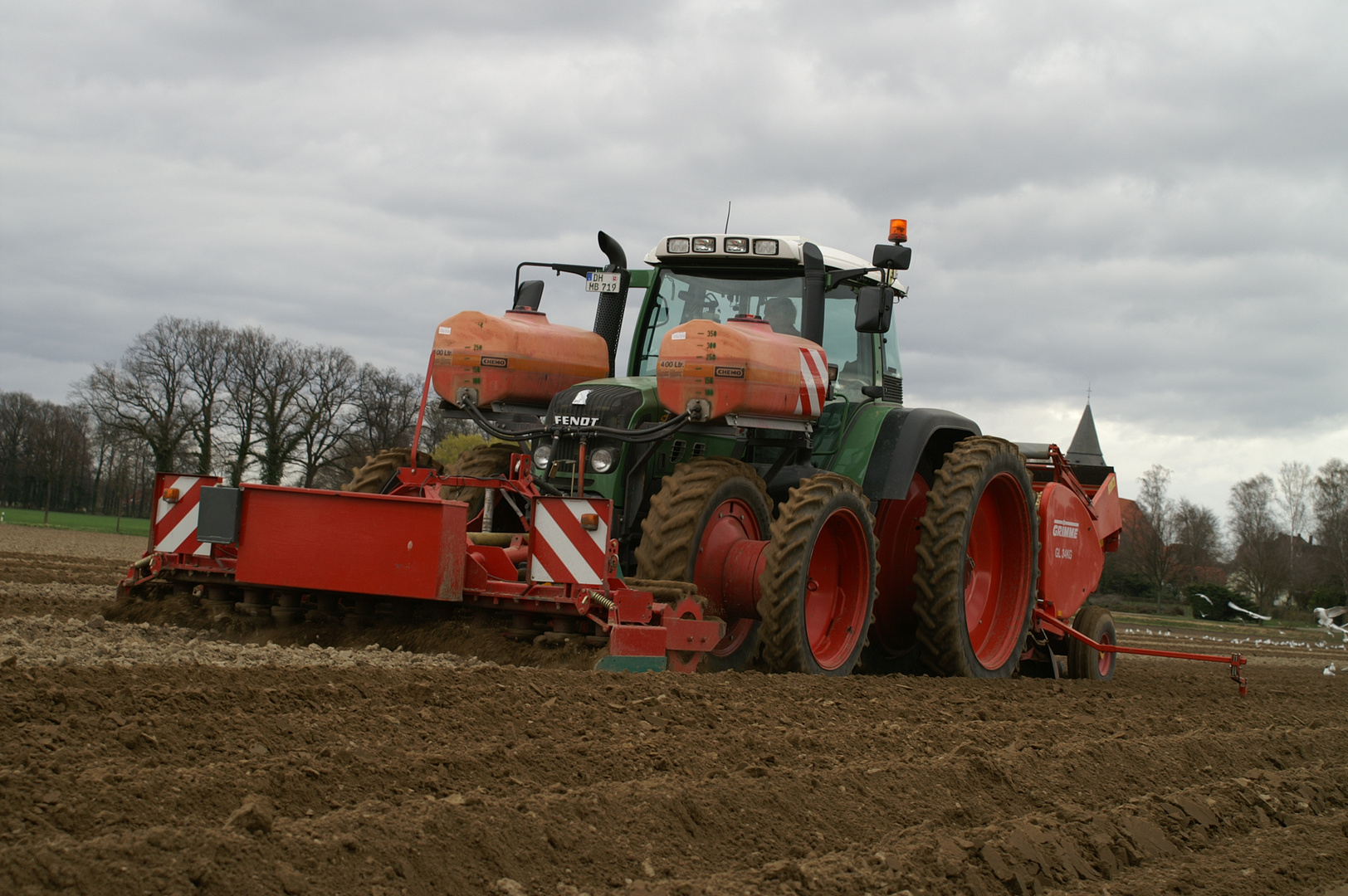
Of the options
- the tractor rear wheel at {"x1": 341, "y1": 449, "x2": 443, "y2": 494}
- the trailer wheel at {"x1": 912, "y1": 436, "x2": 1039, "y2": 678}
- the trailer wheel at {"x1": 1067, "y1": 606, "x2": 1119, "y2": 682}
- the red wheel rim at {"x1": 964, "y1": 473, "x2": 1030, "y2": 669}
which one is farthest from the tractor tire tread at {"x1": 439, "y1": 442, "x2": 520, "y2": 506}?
the trailer wheel at {"x1": 1067, "y1": 606, "x2": 1119, "y2": 682}

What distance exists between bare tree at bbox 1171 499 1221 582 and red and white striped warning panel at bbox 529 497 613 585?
2080 inches

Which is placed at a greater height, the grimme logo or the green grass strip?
the grimme logo

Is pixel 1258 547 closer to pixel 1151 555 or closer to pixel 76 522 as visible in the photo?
pixel 1151 555

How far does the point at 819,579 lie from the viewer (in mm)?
6988

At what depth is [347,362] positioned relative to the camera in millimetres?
48406

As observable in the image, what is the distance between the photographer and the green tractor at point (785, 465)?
6379 mm

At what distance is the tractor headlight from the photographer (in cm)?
670

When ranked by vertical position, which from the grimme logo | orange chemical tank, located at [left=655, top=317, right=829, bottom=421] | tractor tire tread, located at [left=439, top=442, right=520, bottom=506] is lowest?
the grimme logo

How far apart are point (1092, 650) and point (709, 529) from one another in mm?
4482

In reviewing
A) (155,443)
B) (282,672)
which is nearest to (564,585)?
(282,672)

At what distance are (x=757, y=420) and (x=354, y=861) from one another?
443 centimetres

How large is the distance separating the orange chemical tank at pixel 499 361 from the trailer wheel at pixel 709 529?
1585 millimetres

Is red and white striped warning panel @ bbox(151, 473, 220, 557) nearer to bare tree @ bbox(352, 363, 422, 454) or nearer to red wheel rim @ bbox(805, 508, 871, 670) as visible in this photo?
red wheel rim @ bbox(805, 508, 871, 670)

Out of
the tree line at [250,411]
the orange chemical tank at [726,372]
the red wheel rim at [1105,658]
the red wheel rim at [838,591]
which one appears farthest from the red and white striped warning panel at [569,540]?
the tree line at [250,411]
